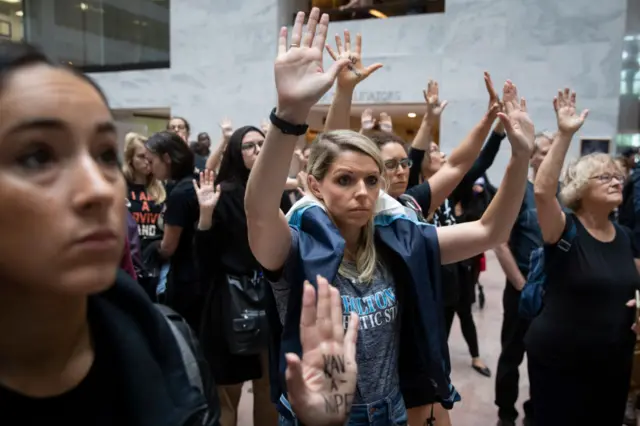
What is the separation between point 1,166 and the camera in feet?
2.46

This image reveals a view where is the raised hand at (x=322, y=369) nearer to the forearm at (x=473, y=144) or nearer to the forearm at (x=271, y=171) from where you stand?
the forearm at (x=271, y=171)

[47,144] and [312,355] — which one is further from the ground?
[47,144]

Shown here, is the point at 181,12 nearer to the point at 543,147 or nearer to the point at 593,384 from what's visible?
the point at 543,147

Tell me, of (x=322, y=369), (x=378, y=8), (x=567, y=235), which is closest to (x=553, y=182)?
(x=567, y=235)

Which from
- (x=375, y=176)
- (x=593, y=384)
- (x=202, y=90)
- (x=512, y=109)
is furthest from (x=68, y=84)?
(x=202, y=90)

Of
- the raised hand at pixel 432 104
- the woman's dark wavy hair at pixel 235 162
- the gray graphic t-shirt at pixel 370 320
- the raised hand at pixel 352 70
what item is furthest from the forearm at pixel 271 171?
the raised hand at pixel 432 104

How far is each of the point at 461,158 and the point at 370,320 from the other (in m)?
1.34

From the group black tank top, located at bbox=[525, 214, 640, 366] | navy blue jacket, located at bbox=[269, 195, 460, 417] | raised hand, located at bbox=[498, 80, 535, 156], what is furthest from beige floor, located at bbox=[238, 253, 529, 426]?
raised hand, located at bbox=[498, 80, 535, 156]

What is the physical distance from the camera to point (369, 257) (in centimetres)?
191

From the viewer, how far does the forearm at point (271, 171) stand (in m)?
1.51

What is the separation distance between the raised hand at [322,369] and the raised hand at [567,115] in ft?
6.64

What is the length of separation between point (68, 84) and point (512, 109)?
1861mm

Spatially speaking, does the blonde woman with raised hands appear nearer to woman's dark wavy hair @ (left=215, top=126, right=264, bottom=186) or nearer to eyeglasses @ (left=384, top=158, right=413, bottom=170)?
eyeglasses @ (left=384, top=158, right=413, bottom=170)

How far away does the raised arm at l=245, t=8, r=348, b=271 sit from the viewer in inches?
57.3
